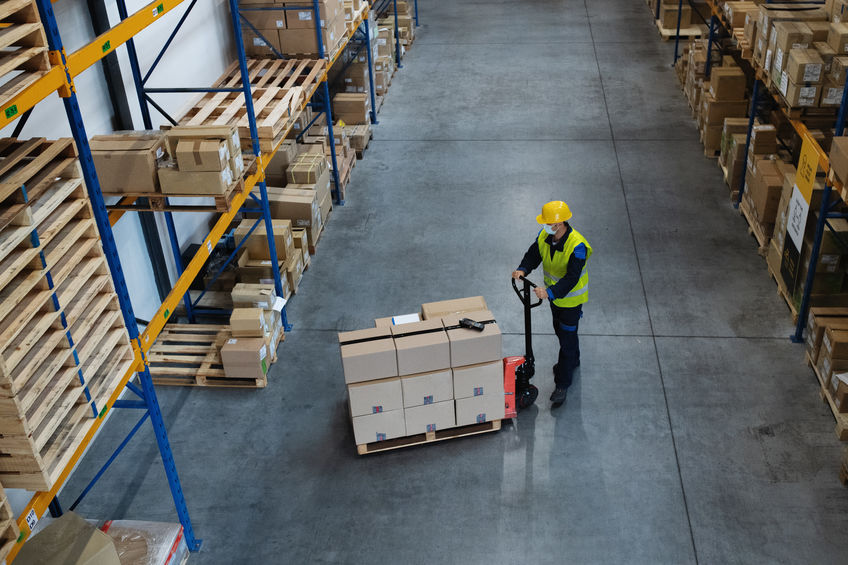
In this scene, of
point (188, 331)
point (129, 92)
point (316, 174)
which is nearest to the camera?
point (129, 92)

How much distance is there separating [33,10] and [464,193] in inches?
316

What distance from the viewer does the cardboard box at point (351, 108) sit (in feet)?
43.0

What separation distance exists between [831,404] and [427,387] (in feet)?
12.2

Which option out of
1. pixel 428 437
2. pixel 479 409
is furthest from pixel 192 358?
pixel 479 409

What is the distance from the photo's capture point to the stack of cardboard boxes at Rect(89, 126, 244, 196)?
6324 millimetres

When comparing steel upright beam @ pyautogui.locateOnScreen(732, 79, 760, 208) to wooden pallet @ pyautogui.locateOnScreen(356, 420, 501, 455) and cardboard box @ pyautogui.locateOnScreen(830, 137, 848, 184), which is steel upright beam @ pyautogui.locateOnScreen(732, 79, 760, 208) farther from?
wooden pallet @ pyautogui.locateOnScreen(356, 420, 501, 455)

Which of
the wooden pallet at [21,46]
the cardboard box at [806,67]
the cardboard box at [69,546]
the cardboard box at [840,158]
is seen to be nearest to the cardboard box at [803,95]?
the cardboard box at [806,67]

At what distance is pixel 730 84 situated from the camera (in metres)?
11.5

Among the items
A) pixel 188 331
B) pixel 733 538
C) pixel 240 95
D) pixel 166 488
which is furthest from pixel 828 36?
pixel 166 488

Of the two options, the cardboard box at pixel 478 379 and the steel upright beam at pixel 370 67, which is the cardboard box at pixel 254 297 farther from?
the steel upright beam at pixel 370 67

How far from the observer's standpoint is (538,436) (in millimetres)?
7016

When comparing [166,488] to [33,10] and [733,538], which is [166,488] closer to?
[33,10]

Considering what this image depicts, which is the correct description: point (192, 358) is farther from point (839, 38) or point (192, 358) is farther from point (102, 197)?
point (839, 38)

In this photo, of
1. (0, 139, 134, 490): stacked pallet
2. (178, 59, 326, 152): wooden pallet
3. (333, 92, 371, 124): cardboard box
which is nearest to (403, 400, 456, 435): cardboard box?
(0, 139, 134, 490): stacked pallet
